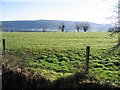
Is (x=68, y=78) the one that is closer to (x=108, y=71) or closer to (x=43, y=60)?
(x=108, y=71)

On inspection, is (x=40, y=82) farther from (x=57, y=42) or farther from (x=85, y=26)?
(x=85, y=26)

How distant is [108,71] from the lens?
48.6ft

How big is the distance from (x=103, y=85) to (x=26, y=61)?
146 inches

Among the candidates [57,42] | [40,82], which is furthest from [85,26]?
[40,82]

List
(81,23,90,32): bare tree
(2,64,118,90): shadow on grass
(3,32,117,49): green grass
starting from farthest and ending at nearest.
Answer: (81,23,90,32): bare tree, (3,32,117,49): green grass, (2,64,118,90): shadow on grass

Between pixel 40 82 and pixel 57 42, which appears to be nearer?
pixel 40 82

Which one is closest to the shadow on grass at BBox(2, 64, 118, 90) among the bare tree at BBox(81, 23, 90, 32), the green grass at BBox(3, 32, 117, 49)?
the green grass at BBox(3, 32, 117, 49)

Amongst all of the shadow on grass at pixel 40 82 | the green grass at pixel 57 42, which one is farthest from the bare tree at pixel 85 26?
the shadow on grass at pixel 40 82

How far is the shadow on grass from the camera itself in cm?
1082

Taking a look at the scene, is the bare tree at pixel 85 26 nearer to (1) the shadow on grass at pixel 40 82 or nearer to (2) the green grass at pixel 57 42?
(2) the green grass at pixel 57 42

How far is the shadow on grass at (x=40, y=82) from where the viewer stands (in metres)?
10.8

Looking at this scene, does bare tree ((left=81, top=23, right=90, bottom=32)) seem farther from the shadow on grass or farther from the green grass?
the shadow on grass

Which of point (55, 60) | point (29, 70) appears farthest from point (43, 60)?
point (29, 70)

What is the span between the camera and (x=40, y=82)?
11.1 metres
